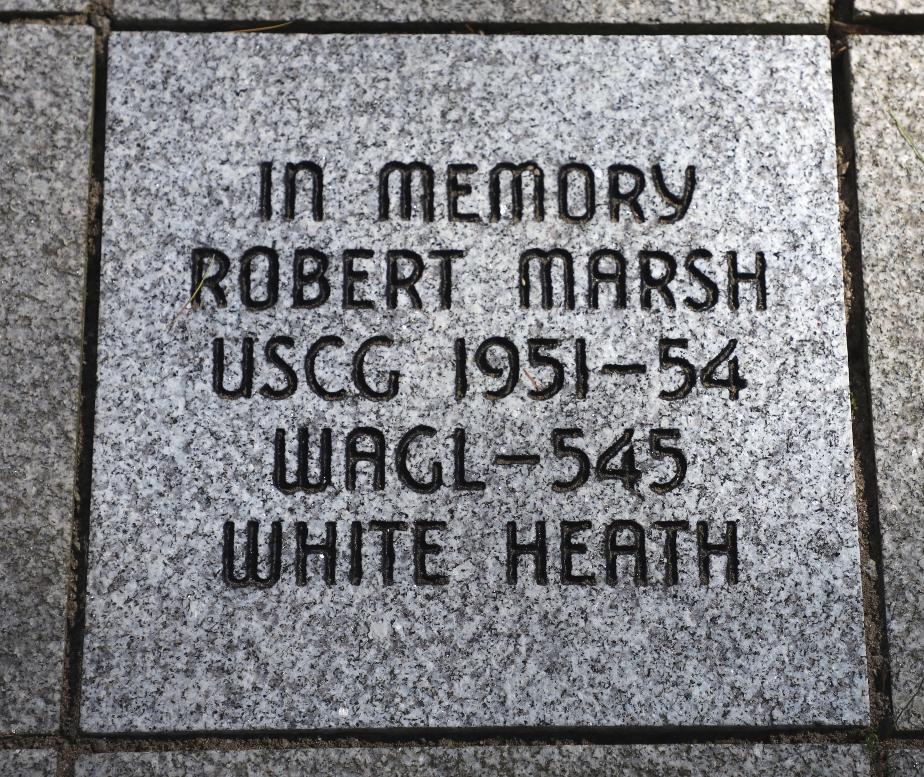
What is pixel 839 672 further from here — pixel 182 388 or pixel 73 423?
pixel 73 423

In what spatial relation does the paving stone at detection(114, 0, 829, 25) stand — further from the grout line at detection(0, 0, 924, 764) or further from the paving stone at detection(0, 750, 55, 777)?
the paving stone at detection(0, 750, 55, 777)

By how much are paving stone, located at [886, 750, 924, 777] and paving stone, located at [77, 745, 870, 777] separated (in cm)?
6

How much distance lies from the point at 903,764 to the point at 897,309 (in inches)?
43.4

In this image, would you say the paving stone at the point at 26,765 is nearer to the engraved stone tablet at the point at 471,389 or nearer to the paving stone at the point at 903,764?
the engraved stone tablet at the point at 471,389

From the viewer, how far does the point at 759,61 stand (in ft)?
6.76

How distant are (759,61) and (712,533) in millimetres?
1225

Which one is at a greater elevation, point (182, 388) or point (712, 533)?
point (182, 388)

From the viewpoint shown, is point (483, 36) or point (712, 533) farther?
point (483, 36)

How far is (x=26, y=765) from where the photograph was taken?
1845 millimetres

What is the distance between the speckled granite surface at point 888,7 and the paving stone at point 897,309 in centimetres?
8

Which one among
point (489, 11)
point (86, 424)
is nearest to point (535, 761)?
point (86, 424)

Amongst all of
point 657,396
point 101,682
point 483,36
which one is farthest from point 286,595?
point 483,36

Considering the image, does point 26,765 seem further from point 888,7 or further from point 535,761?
point 888,7

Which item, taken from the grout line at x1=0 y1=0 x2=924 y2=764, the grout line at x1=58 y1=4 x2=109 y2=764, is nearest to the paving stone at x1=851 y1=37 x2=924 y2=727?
the grout line at x1=0 y1=0 x2=924 y2=764
